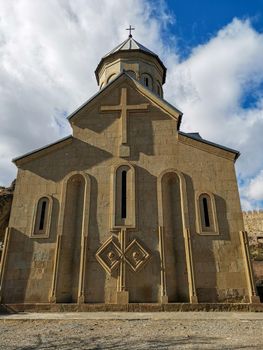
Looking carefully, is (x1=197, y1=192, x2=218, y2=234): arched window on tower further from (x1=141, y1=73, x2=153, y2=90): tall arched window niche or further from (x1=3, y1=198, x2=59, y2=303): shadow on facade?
(x1=141, y1=73, x2=153, y2=90): tall arched window niche

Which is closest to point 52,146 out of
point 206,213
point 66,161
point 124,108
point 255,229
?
point 66,161

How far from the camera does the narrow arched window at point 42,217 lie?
430 inches

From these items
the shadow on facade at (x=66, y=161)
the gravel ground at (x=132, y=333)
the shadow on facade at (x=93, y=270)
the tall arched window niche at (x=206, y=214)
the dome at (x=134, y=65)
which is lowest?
the gravel ground at (x=132, y=333)

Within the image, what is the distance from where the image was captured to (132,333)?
574 cm

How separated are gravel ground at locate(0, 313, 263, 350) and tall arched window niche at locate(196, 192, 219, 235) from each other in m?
3.53

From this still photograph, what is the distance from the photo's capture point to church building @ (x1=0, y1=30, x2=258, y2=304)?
32.6ft

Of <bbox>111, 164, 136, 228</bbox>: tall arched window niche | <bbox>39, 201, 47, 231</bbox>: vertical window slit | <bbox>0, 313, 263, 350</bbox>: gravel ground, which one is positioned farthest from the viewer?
<bbox>39, 201, 47, 231</bbox>: vertical window slit

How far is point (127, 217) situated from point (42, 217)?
3.35m

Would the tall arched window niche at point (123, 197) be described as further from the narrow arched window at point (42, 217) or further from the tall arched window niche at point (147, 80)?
the tall arched window niche at point (147, 80)

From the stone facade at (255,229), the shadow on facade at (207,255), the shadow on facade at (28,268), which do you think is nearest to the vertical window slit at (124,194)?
the shadow on facade at (207,255)

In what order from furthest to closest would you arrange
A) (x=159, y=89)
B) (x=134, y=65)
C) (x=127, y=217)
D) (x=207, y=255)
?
(x=159, y=89) < (x=134, y=65) < (x=127, y=217) < (x=207, y=255)

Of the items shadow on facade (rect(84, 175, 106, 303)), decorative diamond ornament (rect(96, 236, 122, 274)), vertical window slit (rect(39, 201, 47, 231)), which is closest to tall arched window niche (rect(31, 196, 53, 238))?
vertical window slit (rect(39, 201, 47, 231))

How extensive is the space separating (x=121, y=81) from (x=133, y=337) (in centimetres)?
1149

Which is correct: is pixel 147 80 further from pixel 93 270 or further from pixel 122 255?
pixel 93 270
